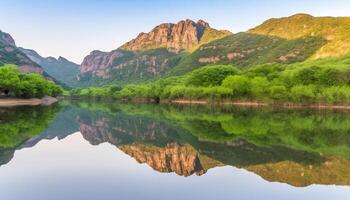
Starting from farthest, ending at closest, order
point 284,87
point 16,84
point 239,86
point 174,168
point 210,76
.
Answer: point 210,76
point 239,86
point 284,87
point 16,84
point 174,168

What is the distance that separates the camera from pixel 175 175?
18406mm

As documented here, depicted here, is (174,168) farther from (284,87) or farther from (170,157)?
(284,87)

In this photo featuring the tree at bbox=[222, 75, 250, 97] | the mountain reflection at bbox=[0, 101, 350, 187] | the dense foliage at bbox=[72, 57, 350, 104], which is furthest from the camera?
the tree at bbox=[222, 75, 250, 97]

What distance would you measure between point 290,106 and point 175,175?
308 ft

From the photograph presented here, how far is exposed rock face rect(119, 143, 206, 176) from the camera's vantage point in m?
20.0

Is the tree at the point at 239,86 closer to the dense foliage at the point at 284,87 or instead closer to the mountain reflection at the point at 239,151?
the dense foliage at the point at 284,87

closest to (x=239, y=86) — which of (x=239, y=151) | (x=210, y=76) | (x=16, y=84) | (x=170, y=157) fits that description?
(x=210, y=76)

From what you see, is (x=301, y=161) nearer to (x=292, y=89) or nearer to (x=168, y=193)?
(x=168, y=193)

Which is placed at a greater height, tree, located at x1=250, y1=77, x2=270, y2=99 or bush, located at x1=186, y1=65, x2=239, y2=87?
bush, located at x1=186, y1=65, x2=239, y2=87

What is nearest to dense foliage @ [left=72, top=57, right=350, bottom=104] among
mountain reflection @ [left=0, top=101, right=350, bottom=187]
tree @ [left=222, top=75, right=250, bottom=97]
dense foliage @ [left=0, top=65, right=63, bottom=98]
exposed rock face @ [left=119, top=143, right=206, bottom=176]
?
tree @ [left=222, top=75, right=250, bottom=97]

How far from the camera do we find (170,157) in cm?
2373

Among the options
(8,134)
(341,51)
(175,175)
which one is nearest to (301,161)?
(175,175)

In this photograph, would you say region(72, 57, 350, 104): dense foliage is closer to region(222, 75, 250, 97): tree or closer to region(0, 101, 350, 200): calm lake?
region(222, 75, 250, 97): tree

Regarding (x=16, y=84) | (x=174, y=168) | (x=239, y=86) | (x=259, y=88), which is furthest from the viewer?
(x=239, y=86)
